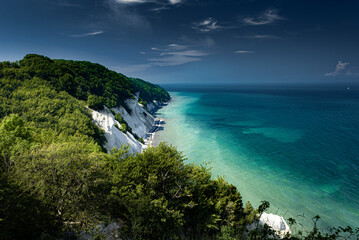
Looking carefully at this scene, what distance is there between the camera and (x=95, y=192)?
572 inches

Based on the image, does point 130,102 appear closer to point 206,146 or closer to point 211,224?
point 206,146

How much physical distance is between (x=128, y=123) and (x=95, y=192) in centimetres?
4793

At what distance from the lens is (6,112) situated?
29.7 meters

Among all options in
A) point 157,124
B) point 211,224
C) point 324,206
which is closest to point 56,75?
point 157,124

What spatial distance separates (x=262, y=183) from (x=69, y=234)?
35.5 meters

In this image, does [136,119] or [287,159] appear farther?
[136,119]

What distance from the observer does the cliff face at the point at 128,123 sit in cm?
3930

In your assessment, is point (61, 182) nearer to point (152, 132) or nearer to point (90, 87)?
point (152, 132)

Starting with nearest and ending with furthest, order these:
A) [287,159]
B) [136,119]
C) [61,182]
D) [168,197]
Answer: [61,182] < [168,197] < [287,159] < [136,119]

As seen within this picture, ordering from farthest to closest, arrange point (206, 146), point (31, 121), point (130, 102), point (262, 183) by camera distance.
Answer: point (130, 102), point (206, 146), point (262, 183), point (31, 121)

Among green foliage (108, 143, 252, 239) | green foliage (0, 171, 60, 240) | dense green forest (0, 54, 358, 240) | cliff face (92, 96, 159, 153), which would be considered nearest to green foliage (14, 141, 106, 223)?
dense green forest (0, 54, 358, 240)

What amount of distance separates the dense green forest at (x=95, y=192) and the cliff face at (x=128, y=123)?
5.07 meters

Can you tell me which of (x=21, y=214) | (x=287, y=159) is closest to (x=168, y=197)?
(x=21, y=214)

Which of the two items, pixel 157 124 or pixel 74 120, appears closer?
pixel 74 120
